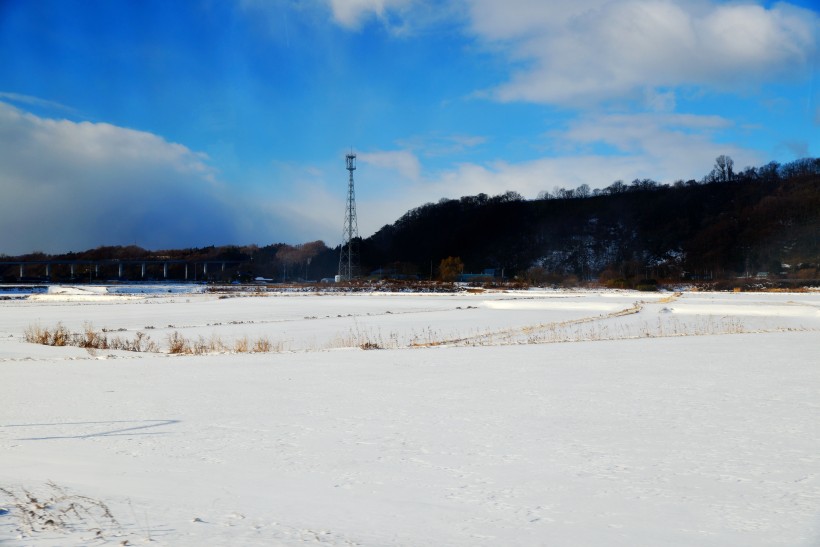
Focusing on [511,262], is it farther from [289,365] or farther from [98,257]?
[289,365]

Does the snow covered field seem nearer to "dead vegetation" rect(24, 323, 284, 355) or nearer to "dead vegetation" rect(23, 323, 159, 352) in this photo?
"dead vegetation" rect(24, 323, 284, 355)

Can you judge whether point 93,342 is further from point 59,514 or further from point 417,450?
point 59,514

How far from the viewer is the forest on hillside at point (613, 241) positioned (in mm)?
129750

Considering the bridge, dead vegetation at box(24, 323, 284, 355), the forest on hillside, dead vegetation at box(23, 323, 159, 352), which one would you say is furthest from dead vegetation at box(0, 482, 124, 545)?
the bridge

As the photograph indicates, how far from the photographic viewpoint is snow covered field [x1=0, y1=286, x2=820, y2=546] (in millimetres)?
4688

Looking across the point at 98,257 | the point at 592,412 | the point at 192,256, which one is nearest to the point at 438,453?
the point at 592,412

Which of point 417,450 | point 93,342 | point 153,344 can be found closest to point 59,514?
point 417,450

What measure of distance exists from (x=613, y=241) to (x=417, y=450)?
16370cm

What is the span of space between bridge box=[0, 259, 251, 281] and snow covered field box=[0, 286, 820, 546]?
161054 mm

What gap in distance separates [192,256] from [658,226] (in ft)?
408

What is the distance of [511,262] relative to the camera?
16638cm

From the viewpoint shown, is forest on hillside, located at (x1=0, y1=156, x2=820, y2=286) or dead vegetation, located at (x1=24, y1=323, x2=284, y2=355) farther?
forest on hillside, located at (x1=0, y1=156, x2=820, y2=286)

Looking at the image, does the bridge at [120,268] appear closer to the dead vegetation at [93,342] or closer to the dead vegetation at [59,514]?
the dead vegetation at [93,342]

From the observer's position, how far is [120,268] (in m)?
174
